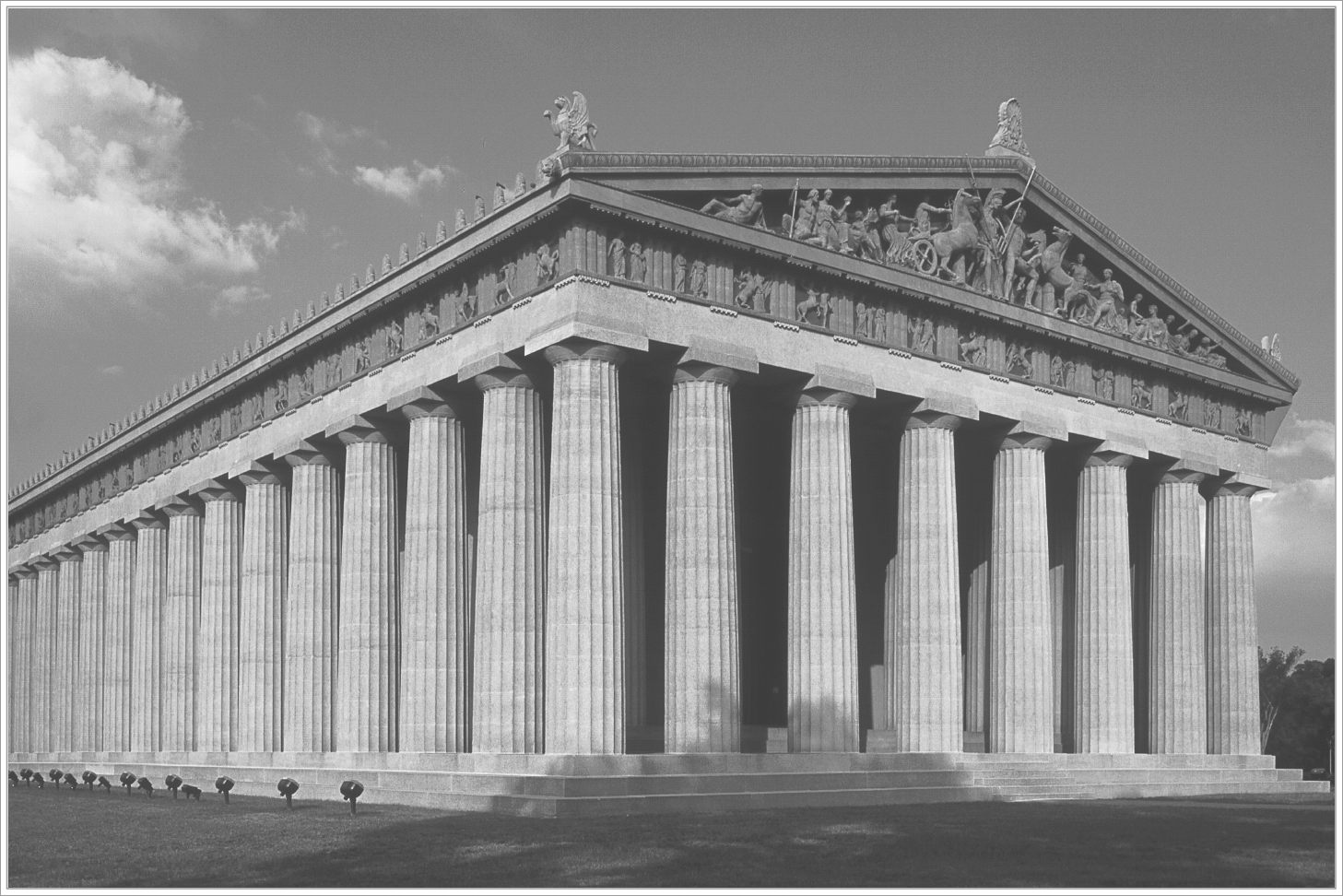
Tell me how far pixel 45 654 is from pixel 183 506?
2598 centimetres

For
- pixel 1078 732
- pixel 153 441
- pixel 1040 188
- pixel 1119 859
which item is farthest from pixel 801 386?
pixel 153 441

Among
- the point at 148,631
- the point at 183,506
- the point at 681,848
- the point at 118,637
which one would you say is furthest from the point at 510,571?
the point at 118,637

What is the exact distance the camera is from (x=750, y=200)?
5328 centimetres

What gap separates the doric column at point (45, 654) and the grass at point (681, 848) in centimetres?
5244

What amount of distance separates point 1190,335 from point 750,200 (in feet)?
85.2

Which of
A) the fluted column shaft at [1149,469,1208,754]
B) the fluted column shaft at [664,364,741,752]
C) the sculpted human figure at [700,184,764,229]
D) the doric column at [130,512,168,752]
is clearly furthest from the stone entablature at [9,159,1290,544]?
the doric column at [130,512,168,752]

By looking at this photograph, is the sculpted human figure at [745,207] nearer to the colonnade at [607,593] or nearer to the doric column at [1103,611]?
the colonnade at [607,593]

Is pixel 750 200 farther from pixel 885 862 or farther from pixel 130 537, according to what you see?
pixel 130 537

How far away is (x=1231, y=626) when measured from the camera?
69.7m

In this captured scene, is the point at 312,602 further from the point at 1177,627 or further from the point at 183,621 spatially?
the point at 1177,627

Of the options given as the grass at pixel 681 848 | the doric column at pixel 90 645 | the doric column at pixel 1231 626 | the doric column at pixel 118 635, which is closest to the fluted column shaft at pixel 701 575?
the grass at pixel 681 848

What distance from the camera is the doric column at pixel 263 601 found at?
218 feet

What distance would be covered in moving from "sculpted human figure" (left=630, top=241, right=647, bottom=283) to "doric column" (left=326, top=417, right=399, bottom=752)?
13.8m

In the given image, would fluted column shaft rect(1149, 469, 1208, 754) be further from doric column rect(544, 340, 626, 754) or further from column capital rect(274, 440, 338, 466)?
column capital rect(274, 440, 338, 466)
